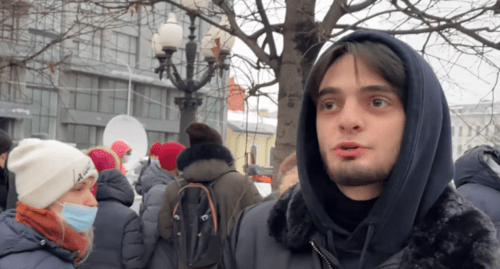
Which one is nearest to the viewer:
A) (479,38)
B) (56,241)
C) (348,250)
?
(348,250)

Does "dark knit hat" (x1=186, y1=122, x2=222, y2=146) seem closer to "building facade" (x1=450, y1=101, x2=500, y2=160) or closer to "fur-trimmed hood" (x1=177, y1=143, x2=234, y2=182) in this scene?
"fur-trimmed hood" (x1=177, y1=143, x2=234, y2=182)

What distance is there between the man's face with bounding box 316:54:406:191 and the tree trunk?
248 cm

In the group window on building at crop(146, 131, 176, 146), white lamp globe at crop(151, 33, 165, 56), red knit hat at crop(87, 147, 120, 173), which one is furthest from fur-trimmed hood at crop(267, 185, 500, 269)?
window on building at crop(146, 131, 176, 146)

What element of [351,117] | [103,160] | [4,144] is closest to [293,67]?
[103,160]

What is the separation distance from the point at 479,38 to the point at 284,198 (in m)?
3.05

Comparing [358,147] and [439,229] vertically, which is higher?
[358,147]

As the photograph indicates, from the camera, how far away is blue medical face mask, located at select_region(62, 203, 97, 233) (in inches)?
104

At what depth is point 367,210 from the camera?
1441 mm

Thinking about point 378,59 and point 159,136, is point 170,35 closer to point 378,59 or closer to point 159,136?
point 378,59

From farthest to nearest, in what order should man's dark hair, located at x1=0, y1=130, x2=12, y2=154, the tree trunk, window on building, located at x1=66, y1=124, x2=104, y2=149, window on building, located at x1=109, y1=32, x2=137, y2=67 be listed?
window on building, located at x1=109, y1=32, x2=137, y2=67
window on building, located at x1=66, y1=124, x2=104, y2=149
man's dark hair, located at x1=0, y1=130, x2=12, y2=154
the tree trunk

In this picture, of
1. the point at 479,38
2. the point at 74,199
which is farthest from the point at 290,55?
the point at 74,199

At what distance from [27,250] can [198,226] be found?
2131 millimetres

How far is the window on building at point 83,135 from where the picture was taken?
34062 millimetres

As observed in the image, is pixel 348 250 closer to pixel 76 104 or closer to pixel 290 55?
pixel 290 55
